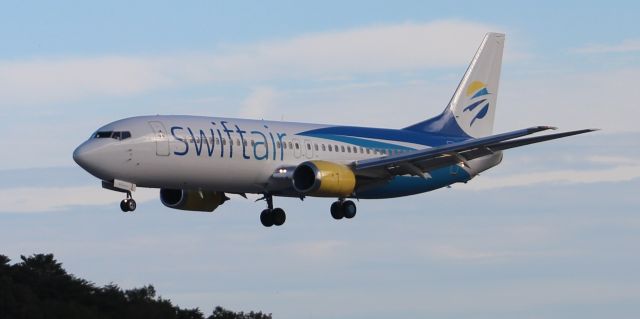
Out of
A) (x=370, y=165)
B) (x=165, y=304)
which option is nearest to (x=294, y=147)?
(x=370, y=165)

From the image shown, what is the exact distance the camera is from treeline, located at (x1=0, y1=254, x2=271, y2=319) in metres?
83.4

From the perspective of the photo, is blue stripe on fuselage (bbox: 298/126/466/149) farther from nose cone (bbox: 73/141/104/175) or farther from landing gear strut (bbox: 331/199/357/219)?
nose cone (bbox: 73/141/104/175)

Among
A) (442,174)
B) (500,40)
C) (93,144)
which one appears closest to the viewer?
(93,144)

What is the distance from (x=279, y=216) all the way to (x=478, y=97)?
1468 cm

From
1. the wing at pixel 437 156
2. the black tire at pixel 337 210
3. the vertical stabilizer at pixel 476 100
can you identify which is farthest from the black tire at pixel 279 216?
the vertical stabilizer at pixel 476 100

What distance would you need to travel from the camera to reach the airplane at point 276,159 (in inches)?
3260

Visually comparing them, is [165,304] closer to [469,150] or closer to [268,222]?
[268,222]

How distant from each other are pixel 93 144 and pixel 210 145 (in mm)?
5038

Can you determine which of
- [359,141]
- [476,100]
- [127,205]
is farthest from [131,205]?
[476,100]

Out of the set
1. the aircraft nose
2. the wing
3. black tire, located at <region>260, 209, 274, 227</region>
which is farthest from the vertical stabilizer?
the aircraft nose

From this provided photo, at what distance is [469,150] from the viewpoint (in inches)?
3467

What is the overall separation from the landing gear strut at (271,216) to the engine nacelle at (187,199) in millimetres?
2526

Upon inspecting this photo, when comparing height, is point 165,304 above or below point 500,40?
below

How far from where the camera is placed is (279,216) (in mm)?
91188
